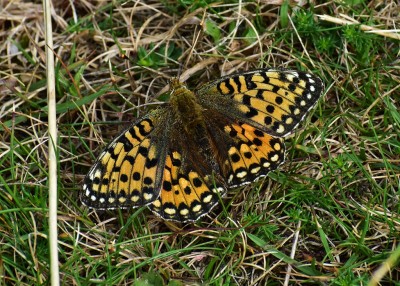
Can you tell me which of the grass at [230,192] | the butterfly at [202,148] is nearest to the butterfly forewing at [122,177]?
the butterfly at [202,148]

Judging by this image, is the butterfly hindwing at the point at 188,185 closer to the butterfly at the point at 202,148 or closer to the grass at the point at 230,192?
the butterfly at the point at 202,148

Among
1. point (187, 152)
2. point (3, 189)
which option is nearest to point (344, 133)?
point (187, 152)

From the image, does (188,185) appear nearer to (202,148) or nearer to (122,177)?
(202,148)

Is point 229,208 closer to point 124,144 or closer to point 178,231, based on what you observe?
point 178,231

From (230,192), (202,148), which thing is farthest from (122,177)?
(230,192)

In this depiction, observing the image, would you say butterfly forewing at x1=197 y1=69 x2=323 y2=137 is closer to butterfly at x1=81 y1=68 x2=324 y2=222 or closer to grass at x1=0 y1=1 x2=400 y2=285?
butterfly at x1=81 y1=68 x2=324 y2=222
